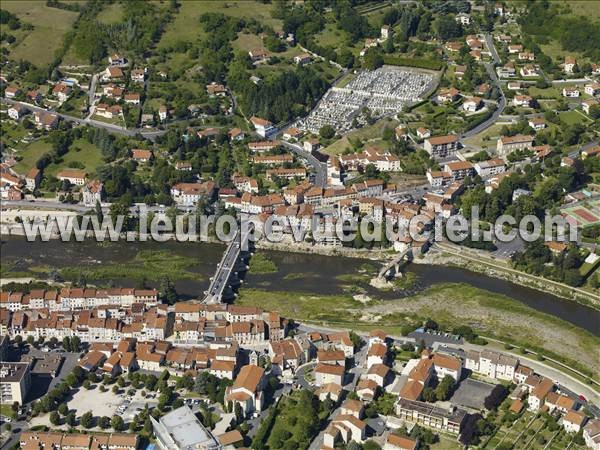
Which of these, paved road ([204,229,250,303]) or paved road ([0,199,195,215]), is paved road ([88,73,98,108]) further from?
paved road ([204,229,250,303])

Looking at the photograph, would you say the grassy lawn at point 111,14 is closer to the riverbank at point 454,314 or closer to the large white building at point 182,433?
the riverbank at point 454,314

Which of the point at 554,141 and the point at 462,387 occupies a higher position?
the point at 554,141

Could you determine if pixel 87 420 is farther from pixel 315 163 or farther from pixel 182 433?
pixel 315 163

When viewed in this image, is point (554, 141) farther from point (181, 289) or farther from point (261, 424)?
point (261, 424)

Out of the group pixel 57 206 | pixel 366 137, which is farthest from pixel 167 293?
pixel 366 137

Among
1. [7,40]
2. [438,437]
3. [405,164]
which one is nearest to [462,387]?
[438,437]

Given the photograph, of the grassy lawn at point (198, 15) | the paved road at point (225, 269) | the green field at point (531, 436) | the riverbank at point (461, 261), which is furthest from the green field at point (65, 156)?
the green field at point (531, 436)
